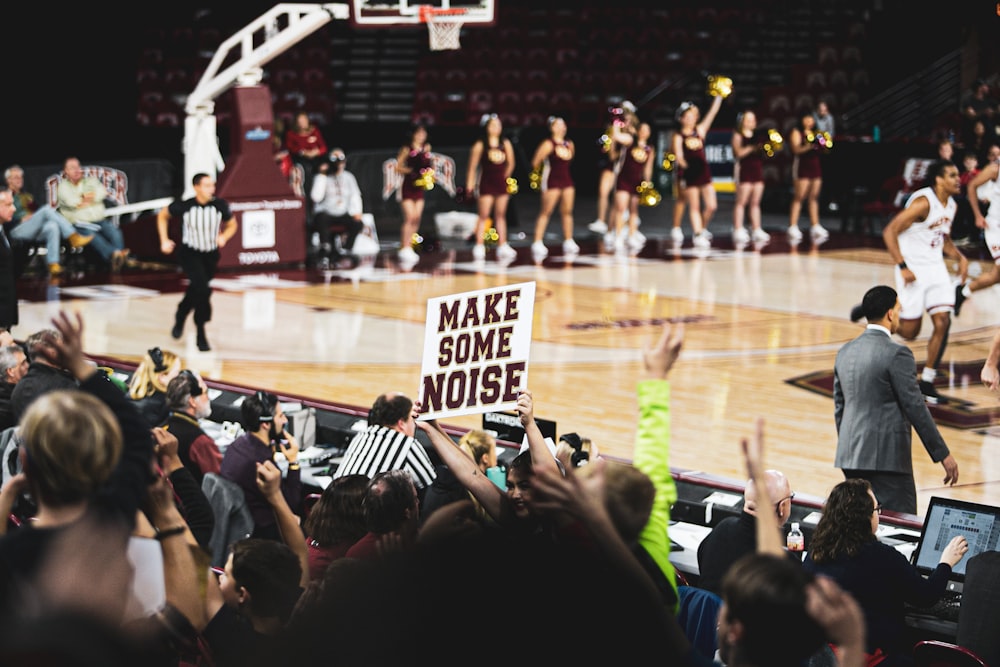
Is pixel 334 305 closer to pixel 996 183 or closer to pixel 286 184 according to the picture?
pixel 286 184

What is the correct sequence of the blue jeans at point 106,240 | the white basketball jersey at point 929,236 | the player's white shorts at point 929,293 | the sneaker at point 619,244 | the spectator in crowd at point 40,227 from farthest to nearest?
1. the sneaker at point 619,244
2. the blue jeans at point 106,240
3. the spectator in crowd at point 40,227
4. the player's white shorts at point 929,293
5. the white basketball jersey at point 929,236

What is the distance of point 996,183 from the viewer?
37.2ft

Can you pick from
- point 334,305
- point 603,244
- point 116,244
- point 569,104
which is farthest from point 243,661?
point 569,104

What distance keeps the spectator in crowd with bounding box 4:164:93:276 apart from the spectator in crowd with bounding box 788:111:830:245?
9486 millimetres

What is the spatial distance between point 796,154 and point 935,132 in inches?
203

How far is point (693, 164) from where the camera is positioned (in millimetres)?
18562

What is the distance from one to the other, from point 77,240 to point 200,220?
4.80 meters

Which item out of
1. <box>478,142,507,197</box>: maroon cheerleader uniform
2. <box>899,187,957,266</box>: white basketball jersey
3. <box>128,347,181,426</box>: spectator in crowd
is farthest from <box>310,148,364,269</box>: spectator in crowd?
<box>128,347,181,426</box>: spectator in crowd

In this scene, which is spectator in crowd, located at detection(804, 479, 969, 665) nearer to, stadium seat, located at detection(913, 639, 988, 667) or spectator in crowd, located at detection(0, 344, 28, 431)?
stadium seat, located at detection(913, 639, 988, 667)

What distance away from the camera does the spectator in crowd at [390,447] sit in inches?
239

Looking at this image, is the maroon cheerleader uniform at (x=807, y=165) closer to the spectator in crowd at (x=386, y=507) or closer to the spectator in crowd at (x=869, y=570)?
the spectator in crowd at (x=869, y=570)

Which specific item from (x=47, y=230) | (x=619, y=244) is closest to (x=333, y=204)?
(x=47, y=230)

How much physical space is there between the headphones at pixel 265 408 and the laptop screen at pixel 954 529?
2799 millimetres

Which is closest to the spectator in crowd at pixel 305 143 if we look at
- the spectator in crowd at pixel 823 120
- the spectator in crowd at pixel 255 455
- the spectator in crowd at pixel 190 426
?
the spectator in crowd at pixel 823 120
